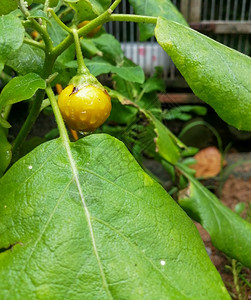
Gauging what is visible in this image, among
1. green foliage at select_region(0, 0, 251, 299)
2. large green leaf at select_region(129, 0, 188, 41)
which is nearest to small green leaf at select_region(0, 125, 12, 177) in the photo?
green foliage at select_region(0, 0, 251, 299)

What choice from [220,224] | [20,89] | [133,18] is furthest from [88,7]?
[220,224]

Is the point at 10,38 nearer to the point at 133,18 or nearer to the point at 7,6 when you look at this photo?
the point at 7,6

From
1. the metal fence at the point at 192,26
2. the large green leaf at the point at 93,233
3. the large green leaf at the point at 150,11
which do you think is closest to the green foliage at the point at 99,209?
the large green leaf at the point at 93,233

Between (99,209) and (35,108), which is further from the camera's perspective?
(35,108)

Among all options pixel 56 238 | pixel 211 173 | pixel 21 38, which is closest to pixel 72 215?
pixel 56 238

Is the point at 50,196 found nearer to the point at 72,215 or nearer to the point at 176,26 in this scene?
the point at 72,215

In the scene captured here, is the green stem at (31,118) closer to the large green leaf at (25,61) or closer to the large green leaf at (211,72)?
the large green leaf at (25,61)
